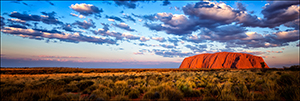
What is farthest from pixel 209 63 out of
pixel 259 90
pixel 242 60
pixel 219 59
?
pixel 259 90

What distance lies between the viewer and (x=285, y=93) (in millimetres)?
6062

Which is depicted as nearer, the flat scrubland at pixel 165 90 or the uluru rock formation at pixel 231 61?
the flat scrubland at pixel 165 90

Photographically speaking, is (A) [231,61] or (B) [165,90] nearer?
(B) [165,90]

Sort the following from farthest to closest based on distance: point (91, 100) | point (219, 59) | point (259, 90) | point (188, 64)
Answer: point (188, 64) < point (219, 59) < point (259, 90) < point (91, 100)

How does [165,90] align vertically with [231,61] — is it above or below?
below

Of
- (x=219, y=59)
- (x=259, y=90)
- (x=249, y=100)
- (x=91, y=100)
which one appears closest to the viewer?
(x=249, y=100)

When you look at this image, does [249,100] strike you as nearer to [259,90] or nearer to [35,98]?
[259,90]

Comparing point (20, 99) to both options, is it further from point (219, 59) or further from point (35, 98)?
point (219, 59)

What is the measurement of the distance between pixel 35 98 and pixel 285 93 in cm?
1204

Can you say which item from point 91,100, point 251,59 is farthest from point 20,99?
point 251,59

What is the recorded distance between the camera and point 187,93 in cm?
688

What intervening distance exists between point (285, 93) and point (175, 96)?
506cm

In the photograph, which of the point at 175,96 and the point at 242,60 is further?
the point at 242,60

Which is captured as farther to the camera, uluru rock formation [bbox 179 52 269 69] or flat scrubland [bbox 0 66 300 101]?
uluru rock formation [bbox 179 52 269 69]
